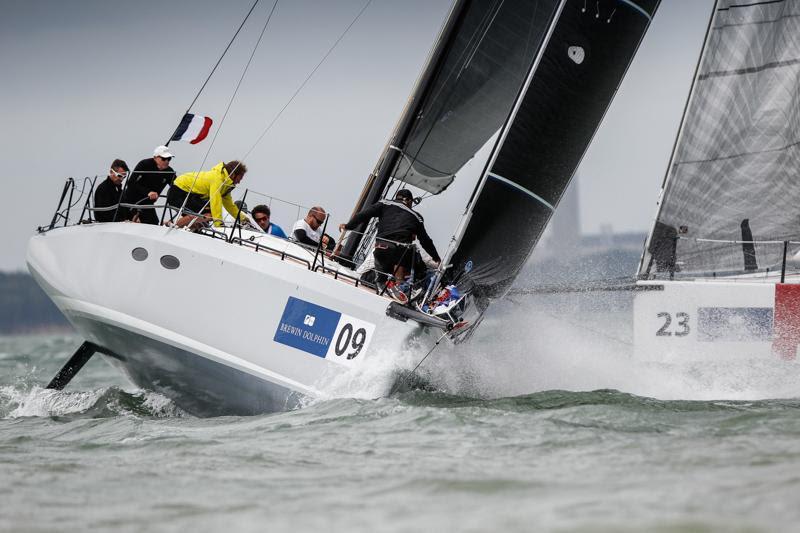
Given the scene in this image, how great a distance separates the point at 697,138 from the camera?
941cm

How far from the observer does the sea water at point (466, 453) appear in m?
3.97

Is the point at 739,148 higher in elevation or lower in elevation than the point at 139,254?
higher

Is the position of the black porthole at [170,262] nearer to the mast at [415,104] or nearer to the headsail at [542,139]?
the mast at [415,104]

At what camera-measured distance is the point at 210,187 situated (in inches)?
312

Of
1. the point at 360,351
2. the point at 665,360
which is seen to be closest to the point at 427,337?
the point at 360,351

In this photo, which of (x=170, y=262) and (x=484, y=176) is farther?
(x=484, y=176)

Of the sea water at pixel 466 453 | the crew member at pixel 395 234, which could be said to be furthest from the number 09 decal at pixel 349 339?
the crew member at pixel 395 234

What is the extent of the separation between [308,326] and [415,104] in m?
2.55

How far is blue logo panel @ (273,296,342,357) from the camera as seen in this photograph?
6.84 m

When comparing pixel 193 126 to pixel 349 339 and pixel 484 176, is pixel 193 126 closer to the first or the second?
pixel 484 176

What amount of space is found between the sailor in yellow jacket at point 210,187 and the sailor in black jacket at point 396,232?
105 cm

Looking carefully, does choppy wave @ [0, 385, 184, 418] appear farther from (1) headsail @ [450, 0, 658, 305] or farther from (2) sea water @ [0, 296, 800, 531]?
(1) headsail @ [450, 0, 658, 305]

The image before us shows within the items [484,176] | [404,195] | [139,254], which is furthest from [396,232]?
[139,254]

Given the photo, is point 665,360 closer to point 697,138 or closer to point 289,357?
point 697,138
